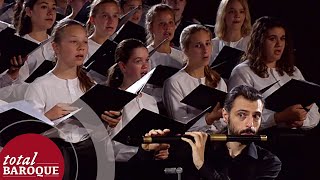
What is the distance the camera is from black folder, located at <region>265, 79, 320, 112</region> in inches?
150

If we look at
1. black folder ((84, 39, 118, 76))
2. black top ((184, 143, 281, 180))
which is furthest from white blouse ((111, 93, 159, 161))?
black top ((184, 143, 281, 180))

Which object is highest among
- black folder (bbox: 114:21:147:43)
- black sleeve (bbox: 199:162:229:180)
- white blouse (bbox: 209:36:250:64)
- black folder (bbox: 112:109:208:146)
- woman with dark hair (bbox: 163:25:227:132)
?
black folder (bbox: 114:21:147:43)

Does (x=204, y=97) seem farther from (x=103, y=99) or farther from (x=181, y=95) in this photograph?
(x=103, y=99)

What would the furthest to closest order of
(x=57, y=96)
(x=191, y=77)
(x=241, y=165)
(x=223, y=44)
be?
(x=223, y=44)
(x=191, y=77)
(x=57, y=96)
(x=241, y=165)

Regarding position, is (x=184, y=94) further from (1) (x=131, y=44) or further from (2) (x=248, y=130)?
(2) (x=248, y=130)

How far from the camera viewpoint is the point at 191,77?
415cm

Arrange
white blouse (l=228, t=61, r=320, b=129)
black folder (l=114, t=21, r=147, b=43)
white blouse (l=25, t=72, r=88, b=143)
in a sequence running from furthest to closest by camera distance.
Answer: black folder (l=114, t=21, r=147, b=43) → white blouse (l=228, t=61, r=320, b=129) → white blouse (l=25, t=72, r=88, b=143)

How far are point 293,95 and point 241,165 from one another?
1053 mm

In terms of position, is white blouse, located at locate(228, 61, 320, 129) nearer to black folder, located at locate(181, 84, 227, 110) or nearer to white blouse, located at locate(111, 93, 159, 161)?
black folder, located at locate(181, 84, 227, 110)

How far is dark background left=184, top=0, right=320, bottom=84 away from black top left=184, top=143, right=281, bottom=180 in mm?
1949

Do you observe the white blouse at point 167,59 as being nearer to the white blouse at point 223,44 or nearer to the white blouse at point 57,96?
the white blouse at point 223,44

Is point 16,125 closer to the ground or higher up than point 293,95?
closer to the ground

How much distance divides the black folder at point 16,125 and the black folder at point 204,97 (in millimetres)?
792

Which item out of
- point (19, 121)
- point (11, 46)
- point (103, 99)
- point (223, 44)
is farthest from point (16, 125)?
point (223, 44)
